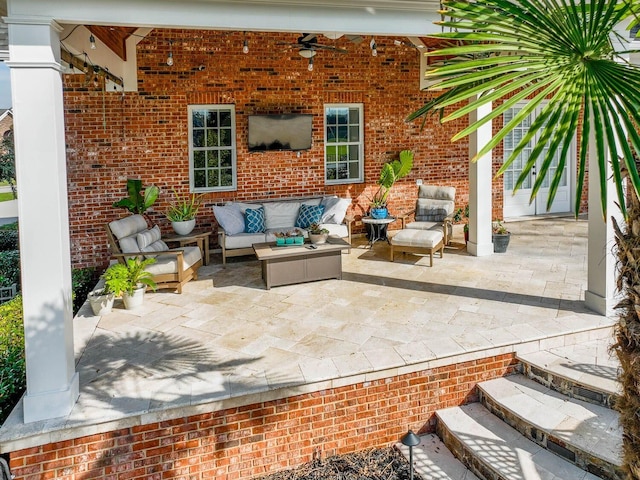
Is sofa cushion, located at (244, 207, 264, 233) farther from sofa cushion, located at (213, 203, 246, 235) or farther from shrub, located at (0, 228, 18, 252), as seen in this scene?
shrub, located at (0, 228, 18, 252)

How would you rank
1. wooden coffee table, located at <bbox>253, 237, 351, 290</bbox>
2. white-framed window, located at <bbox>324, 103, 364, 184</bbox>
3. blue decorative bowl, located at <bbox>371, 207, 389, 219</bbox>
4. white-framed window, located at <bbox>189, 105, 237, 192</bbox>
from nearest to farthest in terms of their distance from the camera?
wooden coffee table, located at <bbox>253, 237, 351, 290</bbox> < white-framed window, located at <bbox>189, 105, 237, 192</bbox> < blue decorative bowl, located at <bbox>371, 207, 389, 219</bbox> < white-framed window, located at <bbox>324, 103, 364, 184</bbox>

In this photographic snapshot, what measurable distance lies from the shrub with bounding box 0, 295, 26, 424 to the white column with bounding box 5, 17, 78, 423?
481 millimetres

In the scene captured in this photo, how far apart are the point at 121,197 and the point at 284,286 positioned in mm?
3186

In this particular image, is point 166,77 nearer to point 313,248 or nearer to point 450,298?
point 313,248

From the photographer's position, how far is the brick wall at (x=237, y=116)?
7391 mm

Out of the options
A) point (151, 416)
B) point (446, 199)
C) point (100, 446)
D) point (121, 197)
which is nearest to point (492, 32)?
point (151, 416)

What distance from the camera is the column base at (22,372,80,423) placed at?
3211 millimetres

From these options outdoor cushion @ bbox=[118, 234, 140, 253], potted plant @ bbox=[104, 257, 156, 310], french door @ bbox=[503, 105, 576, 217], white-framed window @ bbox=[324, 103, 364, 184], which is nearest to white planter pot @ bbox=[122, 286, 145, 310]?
potted plant @ bbox=[104, 257, 156, 310]

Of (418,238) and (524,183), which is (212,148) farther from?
(524,183)

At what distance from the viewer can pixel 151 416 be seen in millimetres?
3252

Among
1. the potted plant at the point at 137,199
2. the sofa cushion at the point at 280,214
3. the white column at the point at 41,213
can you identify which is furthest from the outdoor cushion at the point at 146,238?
the white column at the point at 41,213

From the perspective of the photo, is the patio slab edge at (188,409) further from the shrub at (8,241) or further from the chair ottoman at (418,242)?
the shrub at (8,241)

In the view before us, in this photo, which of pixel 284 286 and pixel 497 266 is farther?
pixel 497 266

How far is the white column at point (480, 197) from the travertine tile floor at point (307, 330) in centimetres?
40
